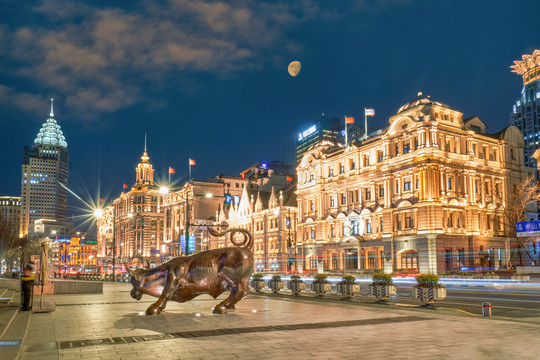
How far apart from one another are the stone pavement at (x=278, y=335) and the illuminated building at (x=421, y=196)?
38.7 meters

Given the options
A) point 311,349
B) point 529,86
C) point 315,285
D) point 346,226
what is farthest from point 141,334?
point 529,86

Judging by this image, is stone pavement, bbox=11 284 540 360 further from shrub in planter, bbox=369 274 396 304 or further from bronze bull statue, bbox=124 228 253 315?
shrub in planter, bbox=369 274 396 304

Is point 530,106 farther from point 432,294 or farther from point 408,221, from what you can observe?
point 432,294

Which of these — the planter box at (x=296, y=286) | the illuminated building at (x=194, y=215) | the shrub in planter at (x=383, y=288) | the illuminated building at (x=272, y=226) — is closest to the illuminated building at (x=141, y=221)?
the illuminated building at (x=194, y=215)

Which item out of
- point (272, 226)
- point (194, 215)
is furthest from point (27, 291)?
point (194, 215)

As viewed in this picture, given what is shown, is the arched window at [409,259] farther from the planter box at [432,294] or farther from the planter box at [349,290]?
the planter box at [432,294]

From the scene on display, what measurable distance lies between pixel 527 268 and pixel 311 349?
40.9 m

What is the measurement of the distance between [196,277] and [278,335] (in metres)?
5.63

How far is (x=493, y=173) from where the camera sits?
204ft

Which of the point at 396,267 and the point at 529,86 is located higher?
the point at 529,86

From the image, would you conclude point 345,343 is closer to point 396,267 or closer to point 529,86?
point 396,267

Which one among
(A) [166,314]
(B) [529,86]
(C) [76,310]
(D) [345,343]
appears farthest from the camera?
(B) [529,86]

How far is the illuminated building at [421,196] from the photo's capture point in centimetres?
5481

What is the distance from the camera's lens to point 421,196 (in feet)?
180
